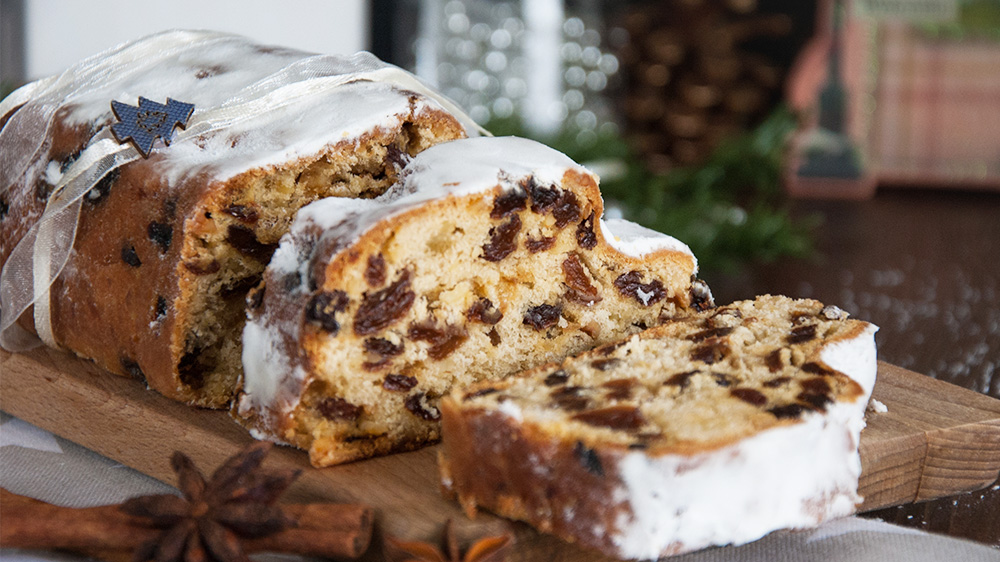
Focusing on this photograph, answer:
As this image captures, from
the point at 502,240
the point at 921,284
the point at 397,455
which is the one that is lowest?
the point at 921,284

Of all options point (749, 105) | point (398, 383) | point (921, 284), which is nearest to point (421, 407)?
point (398, 383)

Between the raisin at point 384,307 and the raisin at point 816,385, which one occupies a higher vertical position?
the raisin at point 384,307

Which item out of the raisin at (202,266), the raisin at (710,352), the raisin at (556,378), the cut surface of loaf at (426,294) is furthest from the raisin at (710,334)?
the raisin at (202,266)

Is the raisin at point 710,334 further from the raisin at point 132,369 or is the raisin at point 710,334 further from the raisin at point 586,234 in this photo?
the raisin at point 132,369

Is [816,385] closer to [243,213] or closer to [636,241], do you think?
[636,241]

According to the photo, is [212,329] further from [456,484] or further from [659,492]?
[659,492]

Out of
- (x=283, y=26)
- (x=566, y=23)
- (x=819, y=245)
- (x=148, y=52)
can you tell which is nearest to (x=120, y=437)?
(x=148, y=52)

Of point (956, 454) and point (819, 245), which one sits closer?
point (956, 454)
